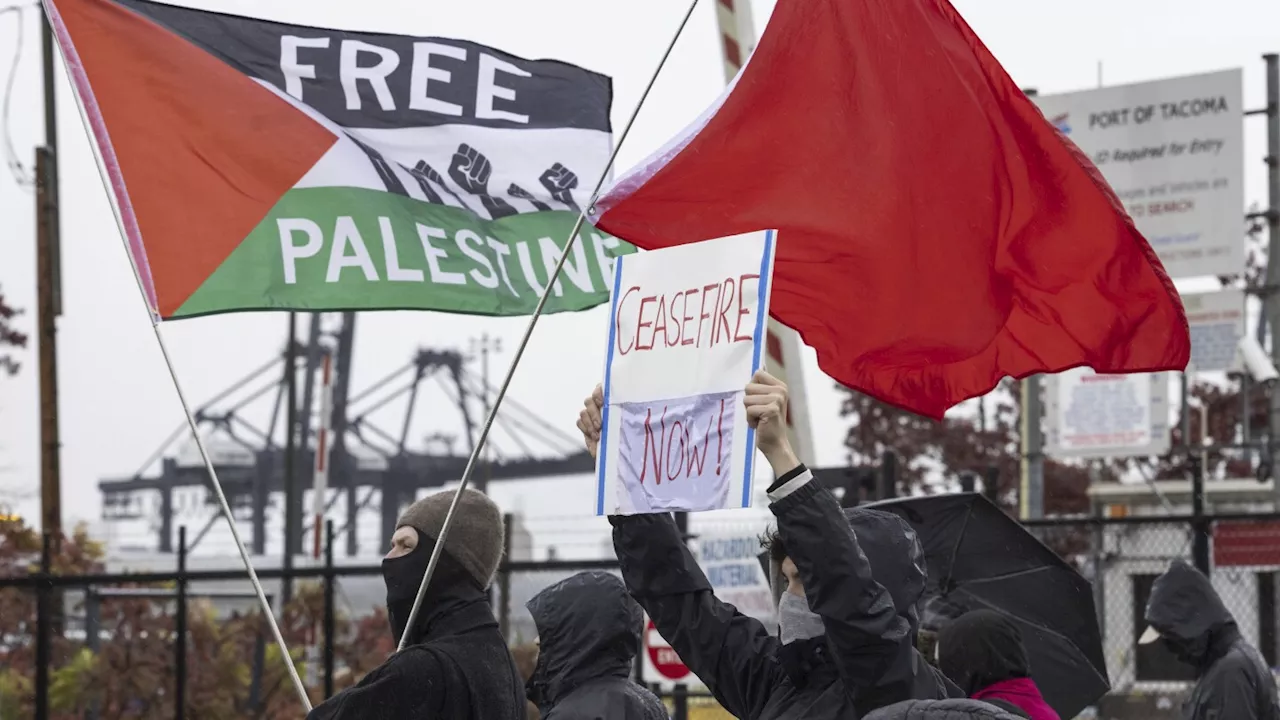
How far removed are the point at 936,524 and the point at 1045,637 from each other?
604mm

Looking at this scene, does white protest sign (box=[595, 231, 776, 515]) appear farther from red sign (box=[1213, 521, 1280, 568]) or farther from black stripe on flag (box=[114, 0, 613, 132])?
red sign (box=[1213, 521, 1280, 568])

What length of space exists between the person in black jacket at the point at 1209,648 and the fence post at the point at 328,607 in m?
4.34

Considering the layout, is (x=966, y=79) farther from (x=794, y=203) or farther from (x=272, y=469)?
(x=272, y=469)

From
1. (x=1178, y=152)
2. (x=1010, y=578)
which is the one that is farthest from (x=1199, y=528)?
(x=1178, y=152)

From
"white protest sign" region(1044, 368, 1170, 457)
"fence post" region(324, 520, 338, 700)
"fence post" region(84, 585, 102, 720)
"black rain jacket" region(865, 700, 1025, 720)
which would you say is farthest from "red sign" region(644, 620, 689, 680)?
"white protest sign" region(1044, 368, 1170, 457)

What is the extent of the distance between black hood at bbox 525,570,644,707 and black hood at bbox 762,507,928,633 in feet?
3.45

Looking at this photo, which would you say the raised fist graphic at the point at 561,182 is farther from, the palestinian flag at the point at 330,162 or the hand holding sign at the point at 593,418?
the hand holding sign at the point at 593,418

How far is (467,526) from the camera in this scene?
4641mm

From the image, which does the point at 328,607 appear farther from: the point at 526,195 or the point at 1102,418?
the point at 1102,418

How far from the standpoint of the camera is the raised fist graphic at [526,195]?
6.88 metres

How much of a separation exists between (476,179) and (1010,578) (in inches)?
104

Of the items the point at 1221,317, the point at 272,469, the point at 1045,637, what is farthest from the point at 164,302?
the point at 272,469

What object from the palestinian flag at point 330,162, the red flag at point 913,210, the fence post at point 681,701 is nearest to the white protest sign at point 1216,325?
the fence post at point 681,701

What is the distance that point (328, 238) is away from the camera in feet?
20.8
